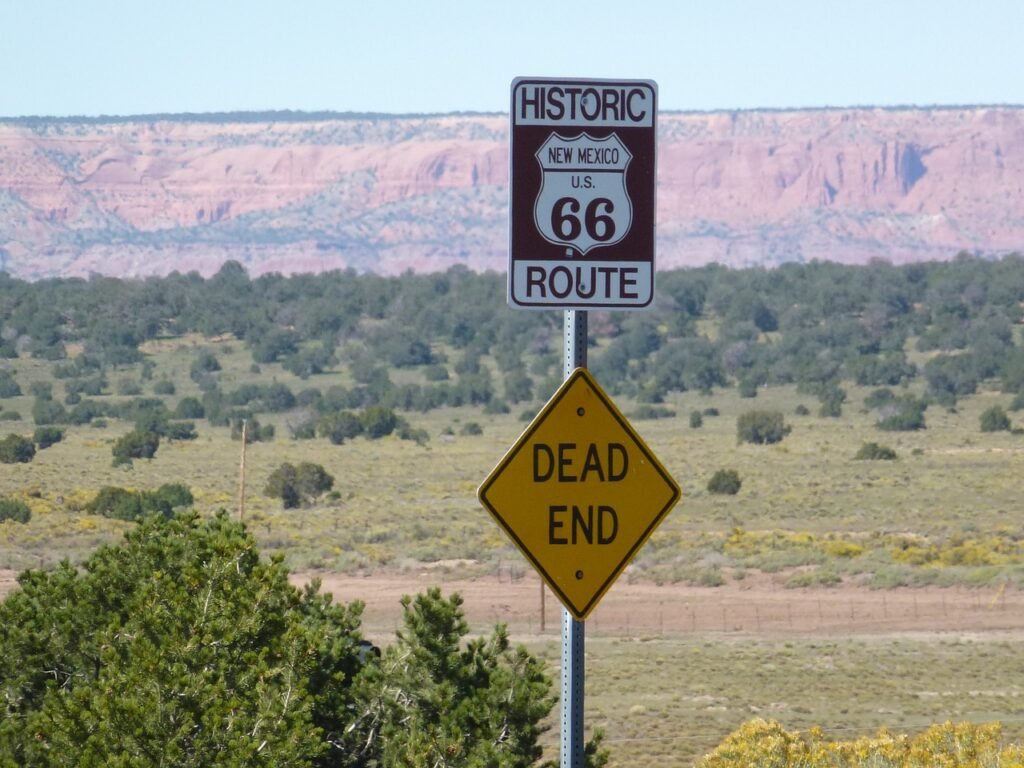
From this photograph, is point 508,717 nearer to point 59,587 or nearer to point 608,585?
point 59,587

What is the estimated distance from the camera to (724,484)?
4709 centimetres

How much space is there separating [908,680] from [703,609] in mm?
7986

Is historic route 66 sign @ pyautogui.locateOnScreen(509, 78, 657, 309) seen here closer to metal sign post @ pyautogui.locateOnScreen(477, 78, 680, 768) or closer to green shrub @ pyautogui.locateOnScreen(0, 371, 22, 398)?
metal sign post @ pyautogui.locateOnScreen(477, 78, 680, 768)

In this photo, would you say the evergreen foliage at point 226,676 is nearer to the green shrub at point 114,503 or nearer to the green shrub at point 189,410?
the green shrub at point 114,503

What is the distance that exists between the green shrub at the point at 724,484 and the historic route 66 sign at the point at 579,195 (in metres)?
41.1

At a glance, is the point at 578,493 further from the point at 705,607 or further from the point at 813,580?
the point at 813,580

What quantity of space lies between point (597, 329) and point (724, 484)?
131 feet

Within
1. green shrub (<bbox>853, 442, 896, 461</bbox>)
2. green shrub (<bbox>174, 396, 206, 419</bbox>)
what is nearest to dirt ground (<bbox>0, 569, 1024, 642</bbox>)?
green shrub (<bbox>853, 442, 896, 461</bbox>)

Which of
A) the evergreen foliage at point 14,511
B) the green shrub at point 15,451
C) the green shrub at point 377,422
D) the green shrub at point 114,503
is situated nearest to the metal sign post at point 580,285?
the green shrub at point 114,503

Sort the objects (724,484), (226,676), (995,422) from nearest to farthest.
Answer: (226,676) < (724,484) < (995,422)

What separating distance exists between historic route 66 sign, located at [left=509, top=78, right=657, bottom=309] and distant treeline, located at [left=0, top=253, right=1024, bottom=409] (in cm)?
6165

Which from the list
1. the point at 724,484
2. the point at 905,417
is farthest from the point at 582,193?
the point at 905,417

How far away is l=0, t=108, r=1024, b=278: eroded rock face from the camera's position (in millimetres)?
179125

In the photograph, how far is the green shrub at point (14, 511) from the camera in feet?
131
